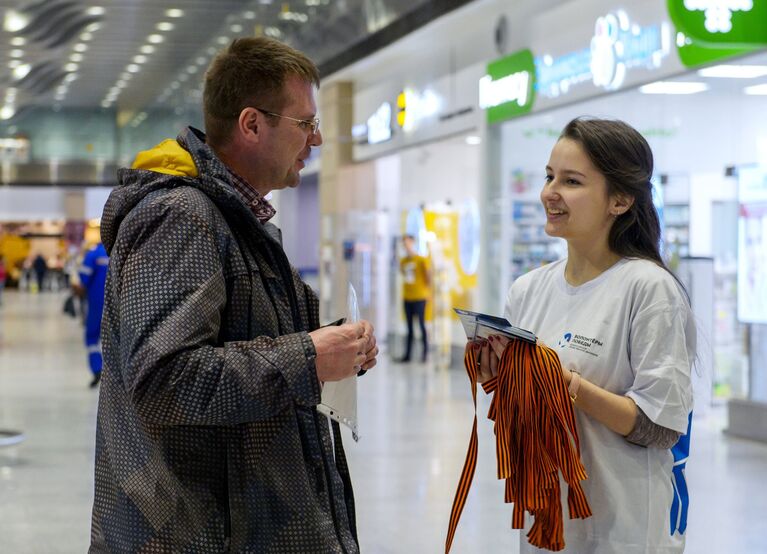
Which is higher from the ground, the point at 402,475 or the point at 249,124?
the point at 249,124

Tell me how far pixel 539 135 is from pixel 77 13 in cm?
1059

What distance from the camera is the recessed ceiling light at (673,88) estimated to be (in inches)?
379

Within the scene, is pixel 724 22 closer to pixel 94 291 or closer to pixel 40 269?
pixel 94 291

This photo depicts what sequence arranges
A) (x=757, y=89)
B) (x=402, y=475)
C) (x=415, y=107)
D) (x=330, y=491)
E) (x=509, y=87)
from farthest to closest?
(x=415, y=107), (x=509, y=87), (x=757, y=89), (x=402, y=475), (x=330, y=491)

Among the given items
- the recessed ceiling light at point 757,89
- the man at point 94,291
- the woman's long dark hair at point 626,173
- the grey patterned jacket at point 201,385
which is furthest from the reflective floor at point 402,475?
the grey patterned jacket at point 201,385

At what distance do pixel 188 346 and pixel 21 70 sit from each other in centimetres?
2597

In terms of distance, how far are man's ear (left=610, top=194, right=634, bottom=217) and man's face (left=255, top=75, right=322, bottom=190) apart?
708mm

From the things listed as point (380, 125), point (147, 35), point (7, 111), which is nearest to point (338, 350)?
point (380, 125)

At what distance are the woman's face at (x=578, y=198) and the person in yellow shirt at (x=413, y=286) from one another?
12096 mm

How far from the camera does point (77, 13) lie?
19109mm

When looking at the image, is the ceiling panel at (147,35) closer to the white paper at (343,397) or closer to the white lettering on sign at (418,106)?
the white lettering on sign at (418,106)

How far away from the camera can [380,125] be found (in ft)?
57.6

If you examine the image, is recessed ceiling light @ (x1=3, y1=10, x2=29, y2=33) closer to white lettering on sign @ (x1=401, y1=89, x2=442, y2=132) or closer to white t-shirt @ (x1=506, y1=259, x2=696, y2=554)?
white lettering on sign @ (x1=401, y1=89, x2=442, y2=132)

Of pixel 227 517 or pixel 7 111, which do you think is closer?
pixel 227 517
